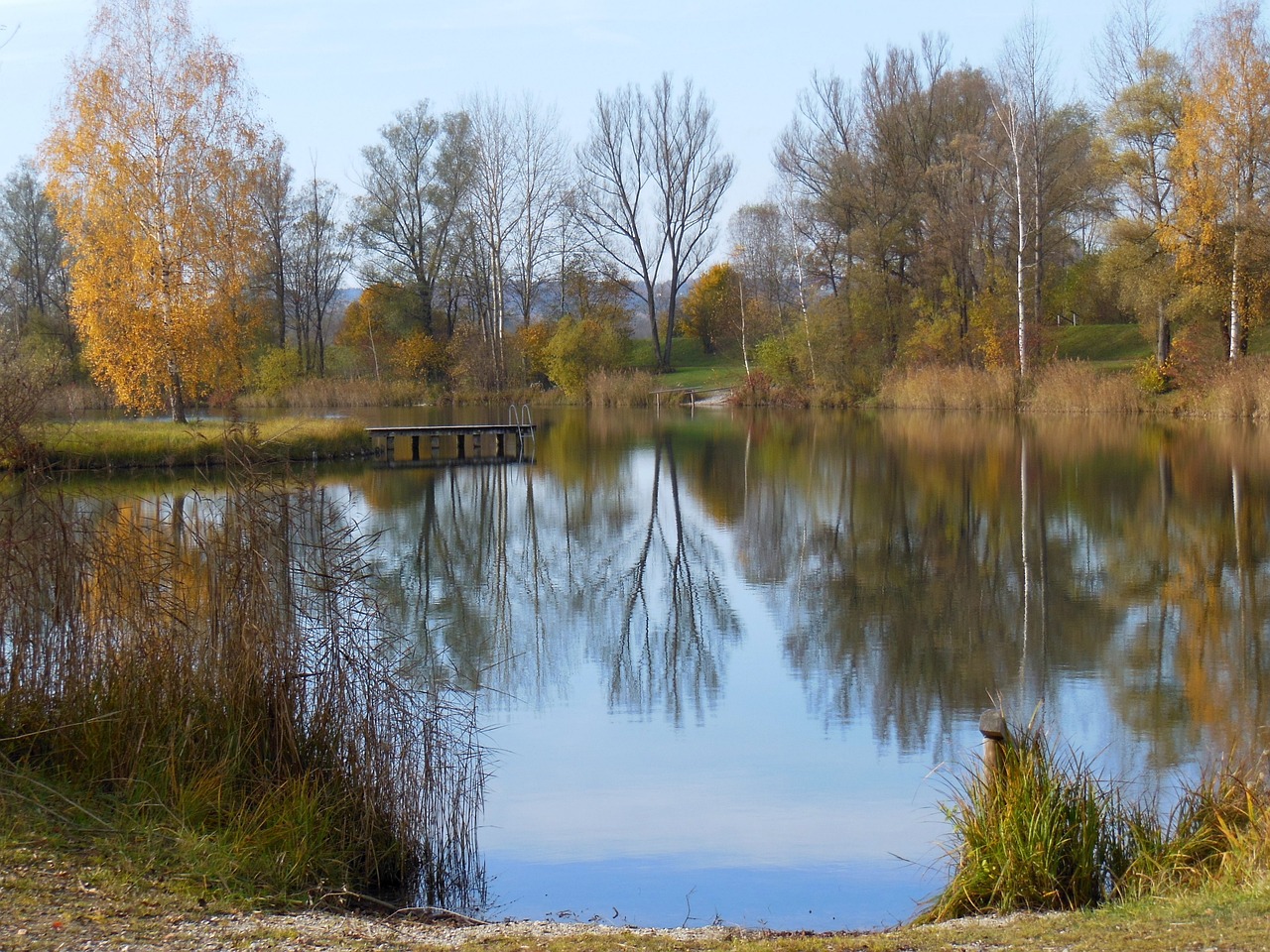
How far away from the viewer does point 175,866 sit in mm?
4387

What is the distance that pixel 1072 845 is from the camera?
451 cm

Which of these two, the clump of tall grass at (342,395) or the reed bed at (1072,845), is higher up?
the clump of tall grass at (342,395)

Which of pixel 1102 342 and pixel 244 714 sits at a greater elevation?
pixel 1102 342

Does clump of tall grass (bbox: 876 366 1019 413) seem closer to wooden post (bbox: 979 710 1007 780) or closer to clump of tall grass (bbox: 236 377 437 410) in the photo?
clump of tall grass (bbox: 236 377 437 410)

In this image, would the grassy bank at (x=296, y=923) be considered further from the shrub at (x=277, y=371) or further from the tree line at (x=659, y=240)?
the shrub at (x=277, y=371)

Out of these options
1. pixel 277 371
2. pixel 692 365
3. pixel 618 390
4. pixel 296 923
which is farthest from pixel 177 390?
pixel 692 365

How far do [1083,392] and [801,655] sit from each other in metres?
28.3

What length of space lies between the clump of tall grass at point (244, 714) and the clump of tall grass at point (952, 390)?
1317 inches

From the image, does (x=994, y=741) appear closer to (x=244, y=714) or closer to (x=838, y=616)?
(x=244, y=714)

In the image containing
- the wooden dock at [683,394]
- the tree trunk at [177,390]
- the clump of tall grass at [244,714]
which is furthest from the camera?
the wooden dock at [683,394]

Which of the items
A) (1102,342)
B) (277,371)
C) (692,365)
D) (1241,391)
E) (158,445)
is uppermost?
(692,365)

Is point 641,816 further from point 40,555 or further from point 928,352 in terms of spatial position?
point 928,352

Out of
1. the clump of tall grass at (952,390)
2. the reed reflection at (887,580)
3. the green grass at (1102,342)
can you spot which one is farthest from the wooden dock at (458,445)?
the green grass at (1102,342)

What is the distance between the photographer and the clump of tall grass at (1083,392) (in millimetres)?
34344
